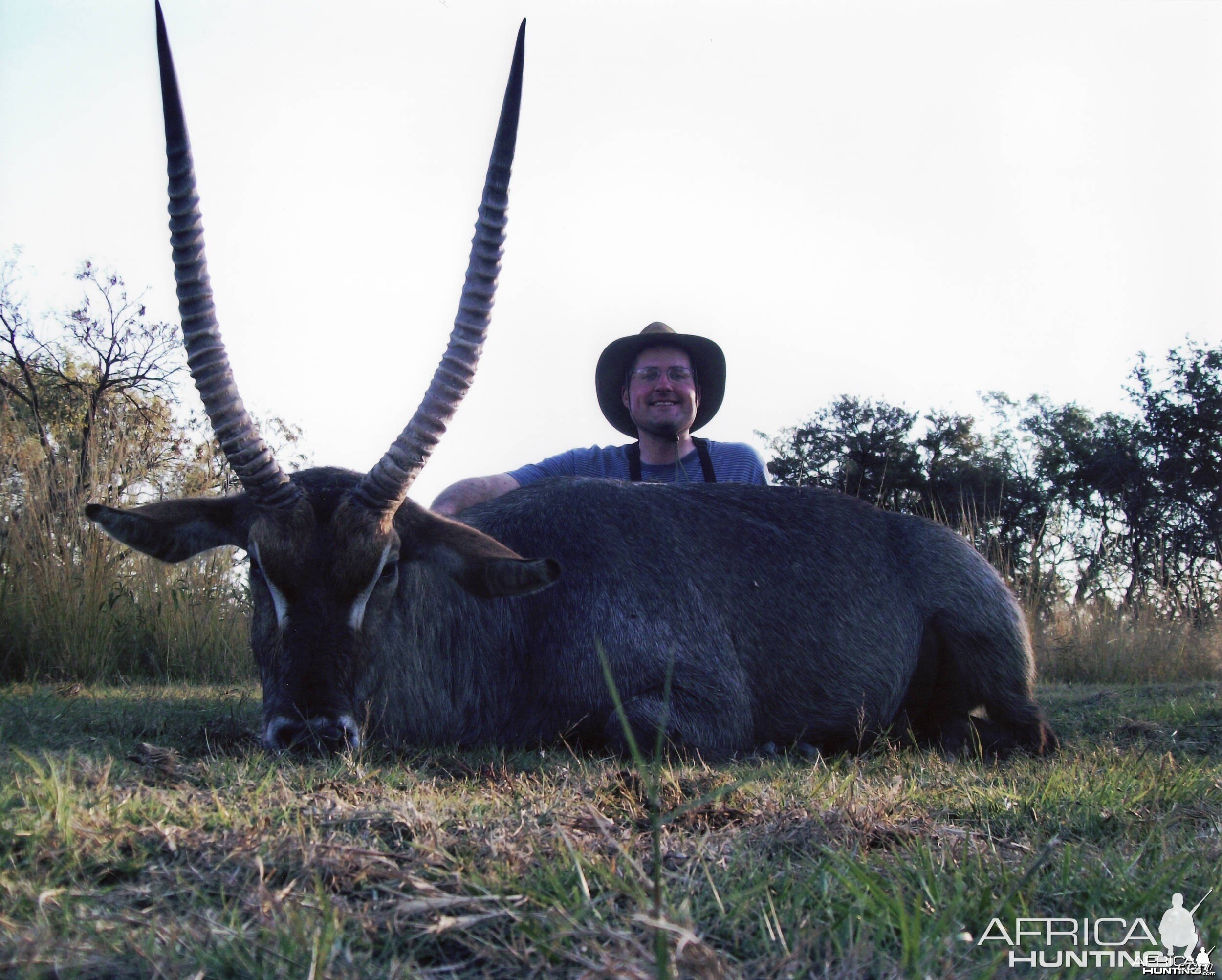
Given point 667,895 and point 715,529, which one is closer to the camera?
point 667,895

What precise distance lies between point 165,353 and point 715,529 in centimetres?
1709

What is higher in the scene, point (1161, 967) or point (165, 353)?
point (165, 353)

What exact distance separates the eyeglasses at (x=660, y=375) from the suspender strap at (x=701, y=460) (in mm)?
524

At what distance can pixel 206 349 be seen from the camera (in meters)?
3.86

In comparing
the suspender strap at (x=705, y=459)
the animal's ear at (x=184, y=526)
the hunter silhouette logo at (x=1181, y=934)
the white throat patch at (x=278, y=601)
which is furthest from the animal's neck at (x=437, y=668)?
the suspender strap at (x=705, y=459)

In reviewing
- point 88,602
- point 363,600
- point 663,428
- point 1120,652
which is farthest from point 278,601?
point 1120,652

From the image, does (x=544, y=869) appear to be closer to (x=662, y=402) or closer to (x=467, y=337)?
(x=467, y=337)

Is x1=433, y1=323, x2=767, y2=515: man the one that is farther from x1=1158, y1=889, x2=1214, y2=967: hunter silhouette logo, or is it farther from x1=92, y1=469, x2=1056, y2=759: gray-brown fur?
x1=1158, y1=889, x2=1214, y2=967: hunter silhouette logo

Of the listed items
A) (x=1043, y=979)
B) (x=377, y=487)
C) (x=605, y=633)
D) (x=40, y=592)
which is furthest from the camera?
(x=40, y=592)

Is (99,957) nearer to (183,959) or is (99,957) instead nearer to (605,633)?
(183,959)

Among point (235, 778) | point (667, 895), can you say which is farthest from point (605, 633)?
point (667, 895)

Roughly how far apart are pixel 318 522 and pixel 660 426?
4563 millimetres

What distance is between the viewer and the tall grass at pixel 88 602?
6777mm

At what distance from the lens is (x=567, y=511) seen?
16.2 ft
